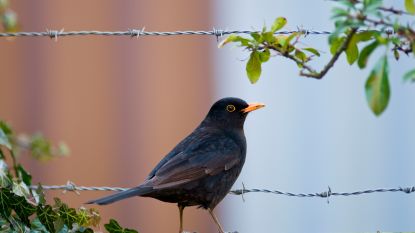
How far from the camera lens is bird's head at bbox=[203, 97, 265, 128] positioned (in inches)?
192

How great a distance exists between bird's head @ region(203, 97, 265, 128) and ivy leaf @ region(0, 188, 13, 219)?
1.53m

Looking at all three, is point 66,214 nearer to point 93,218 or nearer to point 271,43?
point 93,218

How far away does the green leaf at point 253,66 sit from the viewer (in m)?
3.37

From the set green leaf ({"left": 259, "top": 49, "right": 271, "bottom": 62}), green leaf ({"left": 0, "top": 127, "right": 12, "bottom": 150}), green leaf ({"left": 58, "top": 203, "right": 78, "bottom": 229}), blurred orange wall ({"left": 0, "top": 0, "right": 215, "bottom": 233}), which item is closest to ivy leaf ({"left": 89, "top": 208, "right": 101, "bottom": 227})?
green leaf ({"left": 58, "top": 203, "right": 78, "bottom": 229})

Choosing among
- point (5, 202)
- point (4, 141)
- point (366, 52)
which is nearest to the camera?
point (366, 52)

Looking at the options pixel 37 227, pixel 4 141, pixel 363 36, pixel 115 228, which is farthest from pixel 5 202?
pixel 363 36

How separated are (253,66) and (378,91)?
0.99 m

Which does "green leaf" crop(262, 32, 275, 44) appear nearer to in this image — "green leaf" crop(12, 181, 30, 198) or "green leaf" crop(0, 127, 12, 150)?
"green leaf" crop(12, 181, 30, 198)

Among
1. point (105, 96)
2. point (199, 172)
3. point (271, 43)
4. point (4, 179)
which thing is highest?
point (271, 43)

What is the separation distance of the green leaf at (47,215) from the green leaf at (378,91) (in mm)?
1699

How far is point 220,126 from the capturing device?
15.9 ft

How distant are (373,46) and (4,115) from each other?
21.0 feet

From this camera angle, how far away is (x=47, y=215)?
3689 millimetres

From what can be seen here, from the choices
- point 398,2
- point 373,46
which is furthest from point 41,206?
point 398,2
